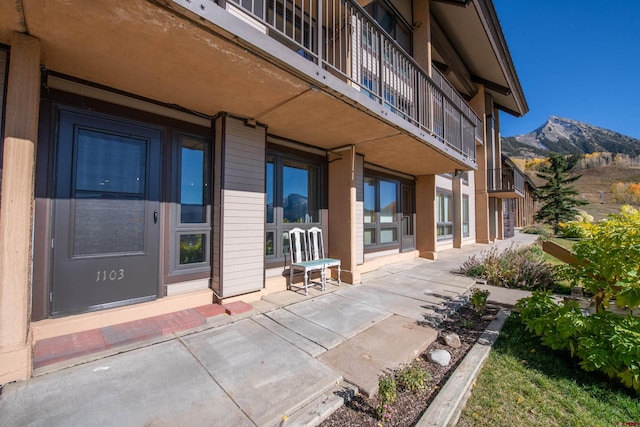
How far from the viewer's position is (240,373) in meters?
2.32

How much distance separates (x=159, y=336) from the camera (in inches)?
115

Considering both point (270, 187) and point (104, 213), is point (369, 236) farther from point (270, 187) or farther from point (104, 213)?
point (104, 213)

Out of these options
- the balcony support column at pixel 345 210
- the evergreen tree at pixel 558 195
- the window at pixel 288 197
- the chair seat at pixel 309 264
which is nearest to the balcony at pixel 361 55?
the balcony support column at pixel 345 210

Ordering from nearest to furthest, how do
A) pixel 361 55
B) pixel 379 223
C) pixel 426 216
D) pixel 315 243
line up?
pixel 361 55 → pixel 315 243 → pixel 379 223 → pixel 426 216

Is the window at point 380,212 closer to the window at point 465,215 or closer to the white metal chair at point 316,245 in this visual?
the white metal chair at point 316,245

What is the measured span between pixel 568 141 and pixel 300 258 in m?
103

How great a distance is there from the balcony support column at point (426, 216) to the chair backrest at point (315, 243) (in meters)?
4.58

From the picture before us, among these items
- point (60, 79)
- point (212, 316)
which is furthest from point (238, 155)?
point (212, 316)

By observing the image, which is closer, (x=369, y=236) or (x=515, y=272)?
(x=515, y=272)

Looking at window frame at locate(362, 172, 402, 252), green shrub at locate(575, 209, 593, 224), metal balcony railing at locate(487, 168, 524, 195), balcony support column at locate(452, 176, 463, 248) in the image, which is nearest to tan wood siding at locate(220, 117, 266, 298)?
window frame at locate(362, 172, 402, 252)

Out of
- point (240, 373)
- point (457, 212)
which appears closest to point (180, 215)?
point (240, 373)

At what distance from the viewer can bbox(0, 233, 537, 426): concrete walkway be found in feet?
6.00

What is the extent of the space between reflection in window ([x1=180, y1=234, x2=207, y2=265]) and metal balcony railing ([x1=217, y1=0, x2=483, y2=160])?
2.99 meters

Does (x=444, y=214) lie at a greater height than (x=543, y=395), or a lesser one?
greater
